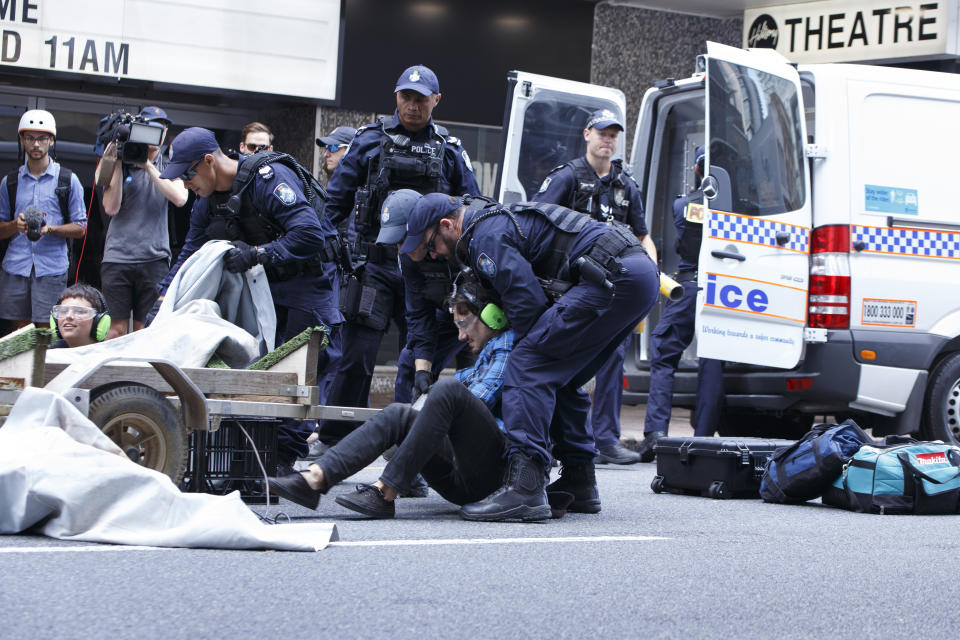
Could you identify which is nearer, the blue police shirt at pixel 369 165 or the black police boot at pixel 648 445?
the blue police shirt at pixel 369 165

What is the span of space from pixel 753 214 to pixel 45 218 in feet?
15.7

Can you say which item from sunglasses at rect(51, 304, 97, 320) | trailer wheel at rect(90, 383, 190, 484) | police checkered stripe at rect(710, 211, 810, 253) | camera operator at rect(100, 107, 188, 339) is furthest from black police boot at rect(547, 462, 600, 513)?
camera operator at rect(100, 107, 188, 339)

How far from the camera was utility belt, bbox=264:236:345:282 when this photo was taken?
7086mm

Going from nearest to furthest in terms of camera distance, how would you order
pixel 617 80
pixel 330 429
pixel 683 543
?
1. pixel 683 543
2. pixel 330 429
3. pixel 617 80

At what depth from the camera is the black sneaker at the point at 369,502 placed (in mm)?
5914

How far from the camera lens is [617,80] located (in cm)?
1425

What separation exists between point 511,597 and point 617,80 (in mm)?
10503

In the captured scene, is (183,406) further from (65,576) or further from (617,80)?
(617,80)

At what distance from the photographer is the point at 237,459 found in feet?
20.5

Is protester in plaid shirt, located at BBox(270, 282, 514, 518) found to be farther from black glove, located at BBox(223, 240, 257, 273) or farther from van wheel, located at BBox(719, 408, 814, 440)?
van wheel, located at BBox(719, 408, 814, 440)

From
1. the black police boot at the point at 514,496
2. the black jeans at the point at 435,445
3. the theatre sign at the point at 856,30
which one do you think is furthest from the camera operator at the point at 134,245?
the theatre sign at the point at 856,30

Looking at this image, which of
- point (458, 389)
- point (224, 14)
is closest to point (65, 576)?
point (458, 389)

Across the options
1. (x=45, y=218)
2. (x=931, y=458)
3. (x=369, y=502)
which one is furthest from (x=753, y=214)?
(x=45, y=218)

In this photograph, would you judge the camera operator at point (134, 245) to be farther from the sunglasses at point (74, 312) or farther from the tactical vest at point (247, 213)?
the sunglasses at point (74, 312)
